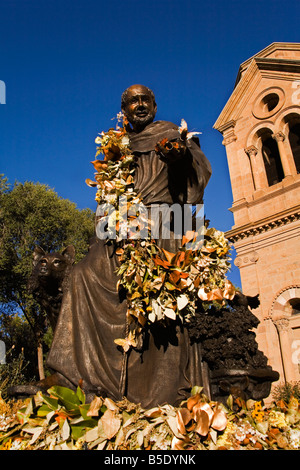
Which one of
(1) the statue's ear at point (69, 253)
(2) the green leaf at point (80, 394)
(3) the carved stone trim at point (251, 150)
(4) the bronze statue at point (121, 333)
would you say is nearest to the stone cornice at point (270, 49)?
(3) the carved stone trim at point (251, 150)

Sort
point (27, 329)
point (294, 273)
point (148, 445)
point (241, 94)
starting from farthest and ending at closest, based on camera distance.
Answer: point (27, 329) < point (241, 94) < point (294, 273) < point (148, 445)

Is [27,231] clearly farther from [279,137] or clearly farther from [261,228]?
[279,137]

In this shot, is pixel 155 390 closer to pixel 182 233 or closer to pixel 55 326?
pixel 55 326

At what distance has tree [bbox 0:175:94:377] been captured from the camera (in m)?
21.7

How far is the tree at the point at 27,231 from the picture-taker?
2170cm

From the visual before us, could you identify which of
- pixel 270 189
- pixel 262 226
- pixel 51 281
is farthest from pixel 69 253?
pixel 270 189

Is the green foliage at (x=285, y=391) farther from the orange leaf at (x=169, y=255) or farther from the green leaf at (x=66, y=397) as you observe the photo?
the green leaf at (x=66, y=397)

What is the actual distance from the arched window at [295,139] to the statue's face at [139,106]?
18.3 m

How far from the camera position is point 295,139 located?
21688 mm

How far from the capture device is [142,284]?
3461 millimetres

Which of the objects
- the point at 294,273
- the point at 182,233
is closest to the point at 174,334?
the point at 182,233

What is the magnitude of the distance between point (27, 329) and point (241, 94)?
21.4 meters

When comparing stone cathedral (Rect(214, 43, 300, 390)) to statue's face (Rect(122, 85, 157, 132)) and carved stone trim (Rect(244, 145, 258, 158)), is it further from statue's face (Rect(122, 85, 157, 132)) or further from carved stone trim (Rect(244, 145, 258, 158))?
statue's face (Rect(122, 85, 157, 132))

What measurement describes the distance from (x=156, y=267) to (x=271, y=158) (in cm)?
2128
